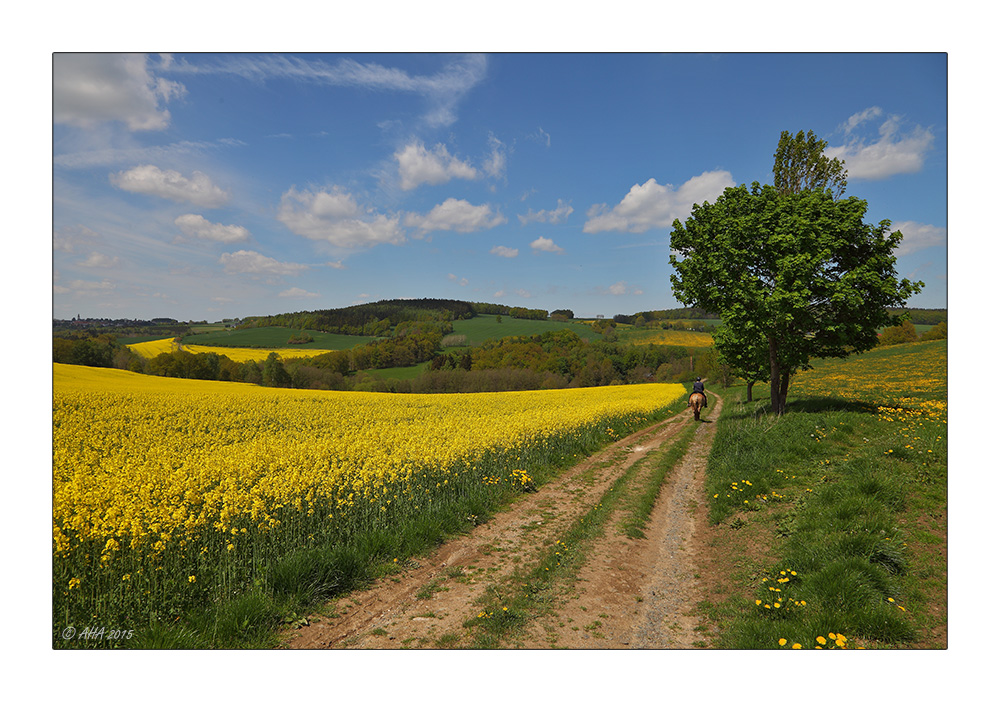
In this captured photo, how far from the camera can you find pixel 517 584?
18.7 feet

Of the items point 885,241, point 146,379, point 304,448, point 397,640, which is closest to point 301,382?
point 146,379

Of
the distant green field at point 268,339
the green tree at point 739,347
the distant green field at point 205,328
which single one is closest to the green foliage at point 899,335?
the green tree at point 739,347

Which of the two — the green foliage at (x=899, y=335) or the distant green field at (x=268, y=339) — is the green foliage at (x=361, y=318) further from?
the green foliage at (x=899, y=335)

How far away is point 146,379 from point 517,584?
36.7ft

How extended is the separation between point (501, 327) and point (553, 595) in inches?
975

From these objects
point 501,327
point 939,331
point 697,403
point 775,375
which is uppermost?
point 501,327

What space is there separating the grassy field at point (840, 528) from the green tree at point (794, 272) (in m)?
1.79

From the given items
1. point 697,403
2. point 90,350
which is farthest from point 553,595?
point 697,403

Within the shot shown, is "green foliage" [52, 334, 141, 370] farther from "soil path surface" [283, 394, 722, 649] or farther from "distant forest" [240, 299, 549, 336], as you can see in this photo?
"soil path surface" [283, 394, 722, 649]

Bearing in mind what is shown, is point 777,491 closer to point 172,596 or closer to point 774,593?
point 774,593

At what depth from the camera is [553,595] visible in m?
5.36

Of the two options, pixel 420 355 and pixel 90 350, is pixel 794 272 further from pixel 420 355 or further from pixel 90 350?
pixel 420 355

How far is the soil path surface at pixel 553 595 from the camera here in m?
4.66

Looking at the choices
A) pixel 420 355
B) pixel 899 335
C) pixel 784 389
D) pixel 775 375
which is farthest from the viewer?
pixel 420 355
